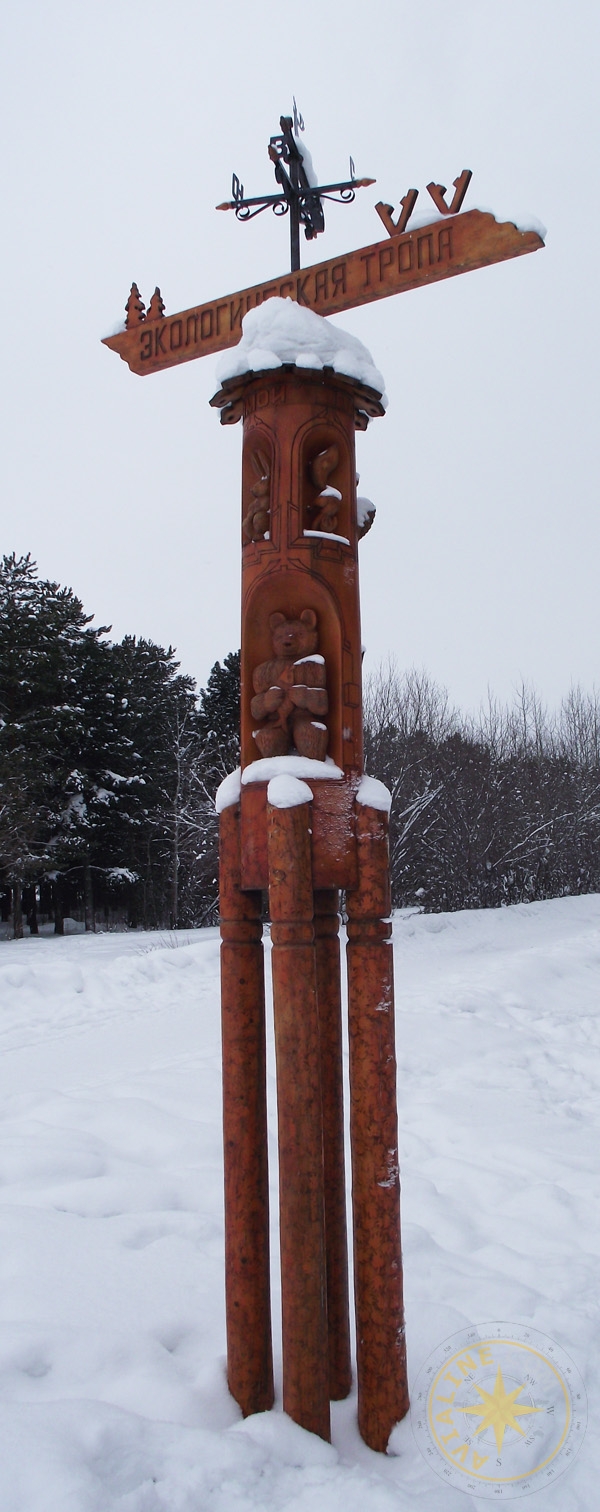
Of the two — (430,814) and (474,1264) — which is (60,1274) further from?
(430,814)

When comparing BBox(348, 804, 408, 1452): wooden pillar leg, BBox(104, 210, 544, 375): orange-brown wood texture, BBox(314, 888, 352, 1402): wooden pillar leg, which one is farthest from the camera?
BBox(104, 210, 544, 375): orange-brown wood texture

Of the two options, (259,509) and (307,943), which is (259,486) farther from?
(307,943)

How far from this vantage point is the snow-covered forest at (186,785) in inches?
832

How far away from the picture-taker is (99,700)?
87.5 feet

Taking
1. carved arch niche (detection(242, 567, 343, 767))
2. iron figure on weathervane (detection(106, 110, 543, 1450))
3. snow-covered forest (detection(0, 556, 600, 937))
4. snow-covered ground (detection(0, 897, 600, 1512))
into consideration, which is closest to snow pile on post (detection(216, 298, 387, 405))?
iron figure on weathervane (detection(106, 110, 543, 1450))

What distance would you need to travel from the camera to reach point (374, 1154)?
249cm

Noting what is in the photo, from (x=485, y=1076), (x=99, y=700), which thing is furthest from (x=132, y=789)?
(x=485, y=1076)

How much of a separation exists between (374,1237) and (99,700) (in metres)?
25.1

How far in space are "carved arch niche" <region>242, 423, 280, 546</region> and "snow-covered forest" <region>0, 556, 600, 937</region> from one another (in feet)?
49.1

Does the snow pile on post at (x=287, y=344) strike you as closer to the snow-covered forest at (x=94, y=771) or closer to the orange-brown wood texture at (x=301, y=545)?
the orange-brown wood texture at (x=301, y=545)

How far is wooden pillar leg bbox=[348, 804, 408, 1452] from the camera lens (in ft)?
8.13

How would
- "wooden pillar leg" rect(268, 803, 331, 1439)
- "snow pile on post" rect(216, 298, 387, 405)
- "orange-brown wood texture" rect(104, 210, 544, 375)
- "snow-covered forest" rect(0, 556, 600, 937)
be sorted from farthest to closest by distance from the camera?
"snow-covered forest" rect(0, 556, 600, 937)
"orange-brown wood texture" rect(104, 210, 544, 375)
"snow pile on post" rect(216, 298, 387, 405)
"wooden pillar leg" rect(268, 803, 331, 1439)

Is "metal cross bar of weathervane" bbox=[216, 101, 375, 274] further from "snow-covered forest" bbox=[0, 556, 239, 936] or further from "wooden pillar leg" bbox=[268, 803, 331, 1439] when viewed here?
"snow-covered forest" bbox=[0, 556, 239, 936]

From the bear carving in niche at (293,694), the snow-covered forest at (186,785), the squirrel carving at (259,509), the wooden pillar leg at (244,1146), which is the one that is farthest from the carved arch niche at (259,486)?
the snow-covered forest at (186,785)
